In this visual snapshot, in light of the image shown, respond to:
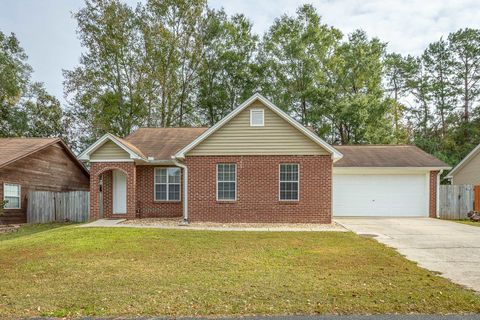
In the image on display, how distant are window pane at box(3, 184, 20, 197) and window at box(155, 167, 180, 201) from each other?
7397 millimetres

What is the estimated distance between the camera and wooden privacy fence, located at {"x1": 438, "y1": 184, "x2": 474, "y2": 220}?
19938mm

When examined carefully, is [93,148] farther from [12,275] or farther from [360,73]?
[360,73]

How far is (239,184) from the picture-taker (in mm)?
16219

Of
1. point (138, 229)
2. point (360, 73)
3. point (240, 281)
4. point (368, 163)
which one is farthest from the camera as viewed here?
point (360, 73)

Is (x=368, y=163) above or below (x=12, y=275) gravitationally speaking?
above

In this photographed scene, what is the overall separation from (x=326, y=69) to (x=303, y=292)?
1173 inches

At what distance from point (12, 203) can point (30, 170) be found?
7.16 feet

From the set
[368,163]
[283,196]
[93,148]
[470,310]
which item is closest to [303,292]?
[470,310]

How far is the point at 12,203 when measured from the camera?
18.7m

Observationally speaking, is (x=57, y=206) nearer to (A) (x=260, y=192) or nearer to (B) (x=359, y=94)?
(A) (x=260, y=192)

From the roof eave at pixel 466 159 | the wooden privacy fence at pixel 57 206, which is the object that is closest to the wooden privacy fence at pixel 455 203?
the roof eave at pixel 466 159

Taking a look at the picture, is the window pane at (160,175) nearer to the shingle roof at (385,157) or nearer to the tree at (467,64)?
the shingle roof at (385,157)

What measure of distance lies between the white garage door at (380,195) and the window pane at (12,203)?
16.6 m

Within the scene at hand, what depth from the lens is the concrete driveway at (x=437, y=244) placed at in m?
7.87
